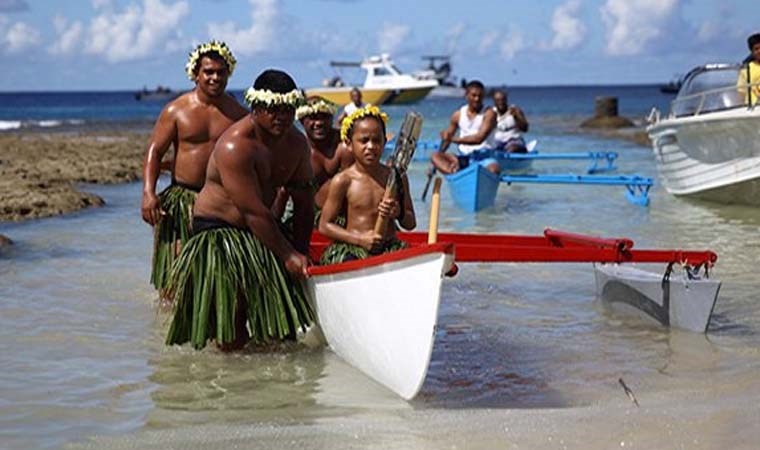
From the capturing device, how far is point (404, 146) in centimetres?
508

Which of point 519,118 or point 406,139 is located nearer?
point 406,139

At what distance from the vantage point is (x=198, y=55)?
21.6 feet

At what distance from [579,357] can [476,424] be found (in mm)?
1574

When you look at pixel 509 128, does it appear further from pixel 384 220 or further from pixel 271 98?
pixel 271 98

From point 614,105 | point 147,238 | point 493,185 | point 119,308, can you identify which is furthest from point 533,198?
point 614,105

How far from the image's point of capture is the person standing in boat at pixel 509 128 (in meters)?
16.0

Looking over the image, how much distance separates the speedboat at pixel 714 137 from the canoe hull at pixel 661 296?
16.7 ft

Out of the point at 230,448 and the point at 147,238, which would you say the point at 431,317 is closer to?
the point at 230,448

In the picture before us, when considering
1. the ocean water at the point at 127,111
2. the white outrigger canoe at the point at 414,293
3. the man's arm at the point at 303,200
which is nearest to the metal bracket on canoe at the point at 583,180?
the white outrigger canoe at the point at 414,293

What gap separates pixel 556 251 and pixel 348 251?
45.1 inches

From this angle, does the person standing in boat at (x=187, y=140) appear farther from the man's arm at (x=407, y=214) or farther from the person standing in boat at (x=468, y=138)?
the person standing in boat at (x=468, y=138)

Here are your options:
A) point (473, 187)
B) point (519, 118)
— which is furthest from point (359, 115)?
point (519, 118)

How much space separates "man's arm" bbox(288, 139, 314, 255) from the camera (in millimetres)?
5738

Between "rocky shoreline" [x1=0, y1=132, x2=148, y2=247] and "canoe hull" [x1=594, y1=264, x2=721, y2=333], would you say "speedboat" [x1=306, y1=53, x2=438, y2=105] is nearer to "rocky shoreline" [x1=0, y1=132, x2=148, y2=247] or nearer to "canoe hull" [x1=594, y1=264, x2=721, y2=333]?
"rocky shoreline" [x1=0, y1=132, x2=148, y2=247]
